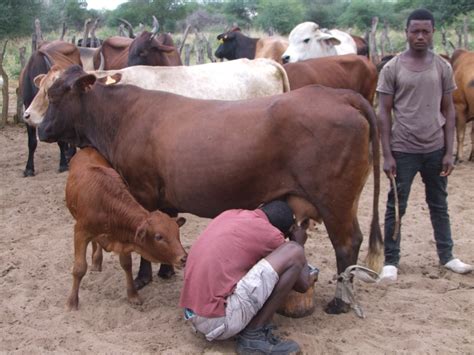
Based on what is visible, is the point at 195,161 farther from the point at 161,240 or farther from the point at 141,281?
the point at 141,281

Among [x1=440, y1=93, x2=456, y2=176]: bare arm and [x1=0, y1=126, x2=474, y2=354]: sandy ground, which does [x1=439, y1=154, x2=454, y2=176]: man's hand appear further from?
[x1=0, y1=126, x2=474, y2=354]: sandy ground

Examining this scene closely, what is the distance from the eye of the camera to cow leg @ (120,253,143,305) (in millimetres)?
4734

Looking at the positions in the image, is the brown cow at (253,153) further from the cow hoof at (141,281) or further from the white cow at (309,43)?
the white cow at (309,43)

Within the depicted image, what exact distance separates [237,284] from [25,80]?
600cm

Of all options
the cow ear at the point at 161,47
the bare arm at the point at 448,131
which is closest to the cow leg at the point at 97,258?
the bare arm at the point at 448,131

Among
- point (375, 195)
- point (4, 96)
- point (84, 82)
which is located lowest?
point (4, 96)

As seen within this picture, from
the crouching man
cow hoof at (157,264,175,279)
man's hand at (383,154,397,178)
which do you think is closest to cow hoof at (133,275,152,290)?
cow hoof at (157,264,175,279)

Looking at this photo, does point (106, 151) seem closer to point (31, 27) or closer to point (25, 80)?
point (25, 80)

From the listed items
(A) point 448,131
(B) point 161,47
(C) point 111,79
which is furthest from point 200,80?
(A) point 448,131

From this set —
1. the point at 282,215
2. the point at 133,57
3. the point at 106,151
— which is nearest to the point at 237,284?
the point at 282,215

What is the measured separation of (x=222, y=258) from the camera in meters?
3.81

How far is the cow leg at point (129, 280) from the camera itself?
15.5 feet

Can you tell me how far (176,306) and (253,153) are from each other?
1335 millimetres

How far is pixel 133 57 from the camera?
8125mm
